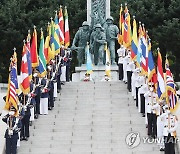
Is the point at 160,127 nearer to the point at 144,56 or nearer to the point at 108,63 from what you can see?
the point at 144,56

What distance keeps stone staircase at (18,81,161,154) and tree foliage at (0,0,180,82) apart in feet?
31.4

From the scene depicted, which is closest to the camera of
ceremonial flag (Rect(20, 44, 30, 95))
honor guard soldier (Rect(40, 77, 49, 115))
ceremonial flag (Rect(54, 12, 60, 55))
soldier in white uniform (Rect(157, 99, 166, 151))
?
soldier in white uniform (Rect(157, 99, 166, 151))

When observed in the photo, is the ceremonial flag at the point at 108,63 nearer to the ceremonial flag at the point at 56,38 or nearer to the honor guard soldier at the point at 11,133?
the ceremonial flag at the point at 56,38

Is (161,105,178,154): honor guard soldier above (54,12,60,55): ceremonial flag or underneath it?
underneath

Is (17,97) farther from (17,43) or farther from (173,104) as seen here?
(17,43)

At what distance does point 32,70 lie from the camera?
25359mm

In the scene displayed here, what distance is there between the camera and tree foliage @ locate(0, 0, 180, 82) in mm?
36656

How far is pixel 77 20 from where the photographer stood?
38.4 meters

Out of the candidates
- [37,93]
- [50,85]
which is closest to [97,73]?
[50,85]

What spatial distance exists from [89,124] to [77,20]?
15.3m

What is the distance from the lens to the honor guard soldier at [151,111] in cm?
2239

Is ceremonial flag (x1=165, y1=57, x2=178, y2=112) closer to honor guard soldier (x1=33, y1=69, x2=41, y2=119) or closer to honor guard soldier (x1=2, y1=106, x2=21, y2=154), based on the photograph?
honor guard soldier (x1=2, y1=106, x2=21, y2=154)

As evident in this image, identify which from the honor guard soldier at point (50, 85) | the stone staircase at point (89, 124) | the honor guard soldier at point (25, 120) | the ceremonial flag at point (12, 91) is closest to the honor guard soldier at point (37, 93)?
the stone staircase at point (89, 124)

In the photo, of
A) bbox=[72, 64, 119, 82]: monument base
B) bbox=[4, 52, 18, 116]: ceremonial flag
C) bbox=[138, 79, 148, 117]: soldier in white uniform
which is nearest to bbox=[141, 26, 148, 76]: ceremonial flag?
bbox=[138, 79, 148, 117]: soldier in white uniform
